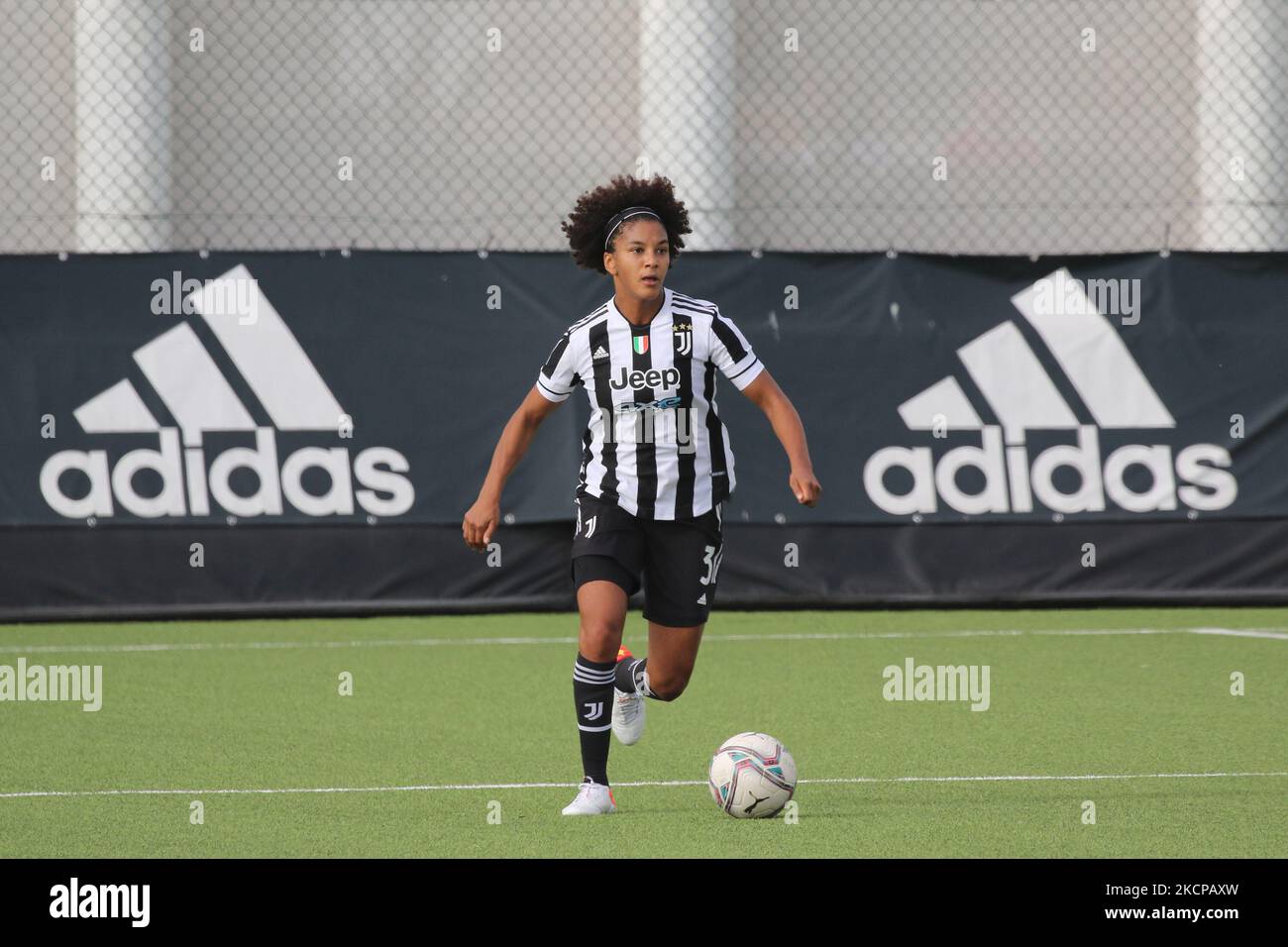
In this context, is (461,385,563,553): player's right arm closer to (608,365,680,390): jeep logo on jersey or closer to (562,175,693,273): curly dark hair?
(608,365,680,390): jeep logo on jersey

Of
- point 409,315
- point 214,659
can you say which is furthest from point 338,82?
point 214,659

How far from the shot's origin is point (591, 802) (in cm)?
623

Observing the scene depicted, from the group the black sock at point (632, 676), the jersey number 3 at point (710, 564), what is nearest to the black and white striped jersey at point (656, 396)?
the jersey number 3 at point (710, 564)

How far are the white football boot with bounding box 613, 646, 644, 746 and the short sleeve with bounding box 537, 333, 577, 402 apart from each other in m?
1.01

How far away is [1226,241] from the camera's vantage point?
1538 cm

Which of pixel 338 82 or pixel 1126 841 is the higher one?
pixel 338 82

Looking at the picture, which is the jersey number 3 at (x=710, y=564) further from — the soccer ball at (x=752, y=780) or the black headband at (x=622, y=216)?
the black headband at (x=622, y=216)

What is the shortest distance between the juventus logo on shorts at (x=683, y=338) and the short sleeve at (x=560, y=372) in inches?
14.2

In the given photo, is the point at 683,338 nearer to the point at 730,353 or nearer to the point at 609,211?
the point at 730,353

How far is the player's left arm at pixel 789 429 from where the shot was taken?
6.29m

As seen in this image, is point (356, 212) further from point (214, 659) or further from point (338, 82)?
point (214, 659)

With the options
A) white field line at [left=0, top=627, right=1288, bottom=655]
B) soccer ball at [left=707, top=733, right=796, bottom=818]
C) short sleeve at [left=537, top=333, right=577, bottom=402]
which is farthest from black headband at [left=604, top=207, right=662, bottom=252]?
white field line at [left=0, top=627, right=1288, bottom=655]

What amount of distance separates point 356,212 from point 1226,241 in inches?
273

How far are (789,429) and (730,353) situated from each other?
33 centimetres
